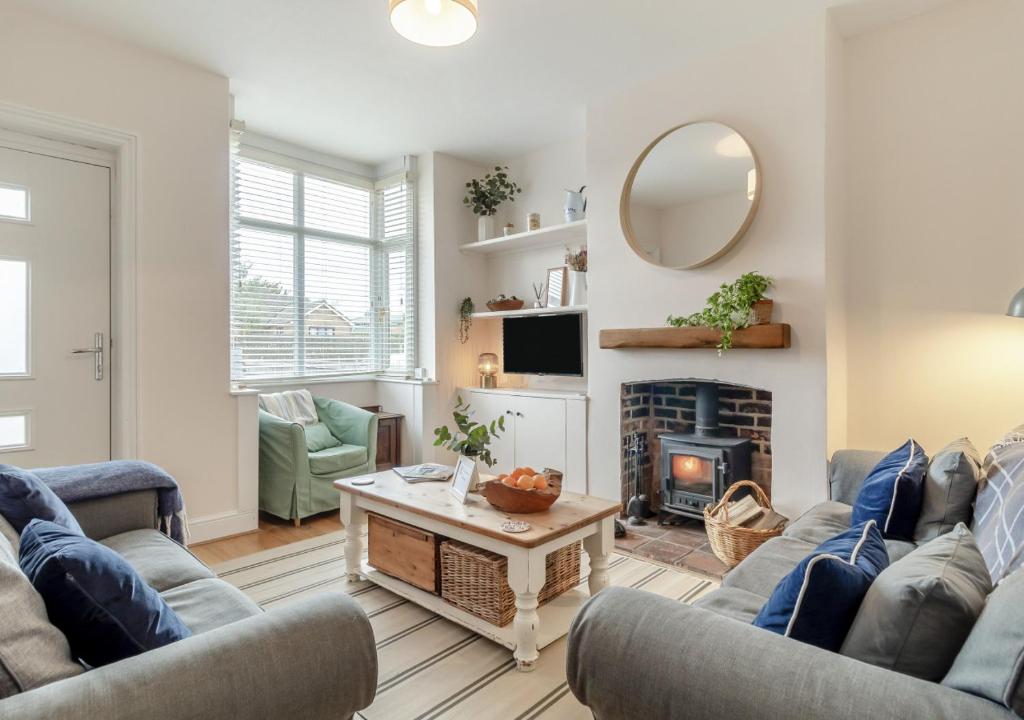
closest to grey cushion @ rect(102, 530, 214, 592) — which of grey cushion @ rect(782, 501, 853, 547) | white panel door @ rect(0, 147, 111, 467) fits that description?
white panel door @ rect(0, 147, 111, 467)

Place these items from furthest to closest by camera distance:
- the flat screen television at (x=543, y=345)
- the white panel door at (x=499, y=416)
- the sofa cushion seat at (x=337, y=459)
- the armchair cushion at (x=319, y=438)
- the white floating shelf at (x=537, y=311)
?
the white panel door at (x=499, y=416) → the flat screen television at (x=543, y=345) → the white floating shelf at (x=537, y=311) → the armchair cushion at (x=319, y=438) → the sofa cushion seat at (x=337, y=459)

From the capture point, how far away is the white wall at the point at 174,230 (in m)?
Answer: 2.97

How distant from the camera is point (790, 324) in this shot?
3025 mm

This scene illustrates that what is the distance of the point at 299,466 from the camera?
143 inches

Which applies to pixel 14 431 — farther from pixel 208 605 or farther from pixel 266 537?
pixel 208 605

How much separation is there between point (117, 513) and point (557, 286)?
317 centimetres

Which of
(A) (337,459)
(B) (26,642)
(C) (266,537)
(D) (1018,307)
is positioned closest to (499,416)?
(A) (337,459)

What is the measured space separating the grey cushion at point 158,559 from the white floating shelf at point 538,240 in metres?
3.03

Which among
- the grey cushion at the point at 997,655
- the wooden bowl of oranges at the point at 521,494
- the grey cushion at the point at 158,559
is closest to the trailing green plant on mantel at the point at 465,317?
the wooden bowl of oranges at the point at 521,494

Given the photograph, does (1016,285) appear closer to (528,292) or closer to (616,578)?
(616,578)

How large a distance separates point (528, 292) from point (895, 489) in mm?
3321

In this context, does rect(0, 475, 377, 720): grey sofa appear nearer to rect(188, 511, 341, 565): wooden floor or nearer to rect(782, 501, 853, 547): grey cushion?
rect(782, 501, 853, 547): grey cushion

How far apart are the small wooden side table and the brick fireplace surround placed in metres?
1.97

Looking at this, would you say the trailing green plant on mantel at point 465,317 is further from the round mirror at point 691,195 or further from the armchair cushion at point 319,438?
the round mirror at point 691,195
